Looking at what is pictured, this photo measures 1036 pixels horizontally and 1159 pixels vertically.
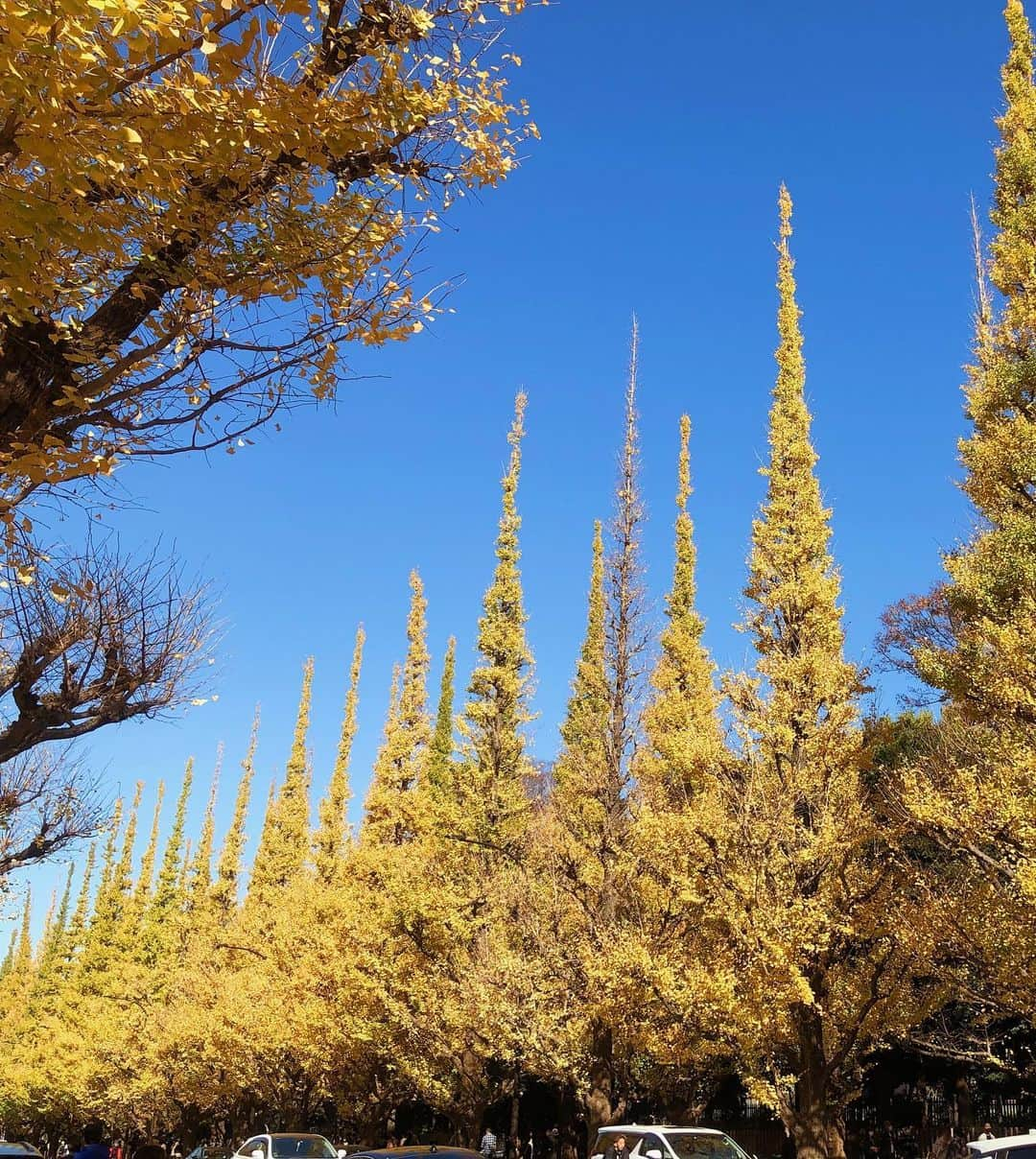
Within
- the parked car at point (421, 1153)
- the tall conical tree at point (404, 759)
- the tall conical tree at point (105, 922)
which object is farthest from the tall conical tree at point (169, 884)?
the parked car at point (421, 1153)

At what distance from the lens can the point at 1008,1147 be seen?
25.8 feet

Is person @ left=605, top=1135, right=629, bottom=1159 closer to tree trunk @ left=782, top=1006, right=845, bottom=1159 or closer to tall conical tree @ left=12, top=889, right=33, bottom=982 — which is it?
tree trunk @ left=782, top=1006, right=845, bottom=1159

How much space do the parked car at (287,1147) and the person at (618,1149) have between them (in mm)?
6188

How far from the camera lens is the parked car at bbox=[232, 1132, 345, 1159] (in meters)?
16.5

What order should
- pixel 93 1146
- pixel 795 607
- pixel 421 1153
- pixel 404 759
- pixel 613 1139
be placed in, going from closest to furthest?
1. pixel 93 1146
2. pixel 421 1153
3. pixel 613 1139
4. pixel 795 607
5. pixel 404 759

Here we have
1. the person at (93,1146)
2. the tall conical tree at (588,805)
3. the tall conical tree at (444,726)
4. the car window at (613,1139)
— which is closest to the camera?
the person at (93,1146)

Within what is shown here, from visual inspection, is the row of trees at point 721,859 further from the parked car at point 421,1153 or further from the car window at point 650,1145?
the parked car at point 421,1153

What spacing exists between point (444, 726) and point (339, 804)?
578 centimetres

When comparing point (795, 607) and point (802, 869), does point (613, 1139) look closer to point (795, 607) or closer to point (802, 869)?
point (802, 869)

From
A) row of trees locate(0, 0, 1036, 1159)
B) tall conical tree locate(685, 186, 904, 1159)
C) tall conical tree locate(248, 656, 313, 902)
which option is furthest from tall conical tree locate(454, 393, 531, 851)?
tall conical tree locate(248, 656, 313, 902)

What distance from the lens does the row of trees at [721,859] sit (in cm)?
1240

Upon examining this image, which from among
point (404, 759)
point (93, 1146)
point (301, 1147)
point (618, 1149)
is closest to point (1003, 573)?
point (618, 1149)

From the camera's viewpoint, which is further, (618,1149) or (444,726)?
(444,726)

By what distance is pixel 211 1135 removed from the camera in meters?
43.4
